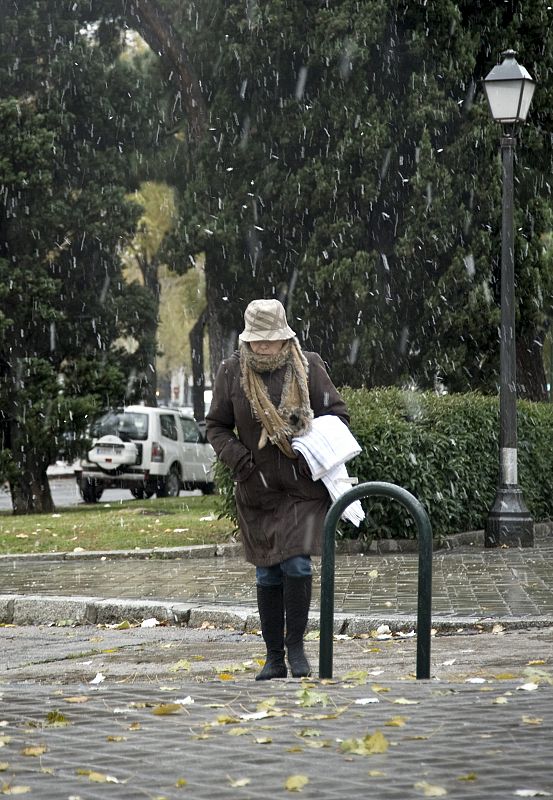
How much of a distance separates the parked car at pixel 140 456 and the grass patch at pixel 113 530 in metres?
7.42

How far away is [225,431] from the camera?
24.2 feet

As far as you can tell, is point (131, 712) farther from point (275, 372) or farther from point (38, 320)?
point (38, 320)

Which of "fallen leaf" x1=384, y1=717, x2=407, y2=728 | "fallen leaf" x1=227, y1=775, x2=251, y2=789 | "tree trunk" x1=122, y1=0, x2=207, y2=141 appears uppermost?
"tree trunk" x1=122, y1=0, x2=207, y2=141

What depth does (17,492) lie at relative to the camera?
2139 cm

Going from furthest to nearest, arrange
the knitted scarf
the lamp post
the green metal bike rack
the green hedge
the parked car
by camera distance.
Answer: the parked car → the lamp post → the green hedge → the knitted scarf → the green metal bike rack

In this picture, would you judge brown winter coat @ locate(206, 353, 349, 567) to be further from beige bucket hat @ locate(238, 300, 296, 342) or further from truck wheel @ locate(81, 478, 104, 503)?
truck wheel @ locate(81, 478, 104, 503)

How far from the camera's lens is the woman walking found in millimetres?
7137

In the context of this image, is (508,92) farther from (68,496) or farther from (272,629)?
(68,496)

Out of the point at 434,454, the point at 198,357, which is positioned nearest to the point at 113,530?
the point at 434,454

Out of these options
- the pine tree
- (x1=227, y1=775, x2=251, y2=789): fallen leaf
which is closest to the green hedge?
the pine tree

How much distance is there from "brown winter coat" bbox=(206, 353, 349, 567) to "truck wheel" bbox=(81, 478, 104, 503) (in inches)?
827

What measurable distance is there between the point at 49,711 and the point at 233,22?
56.7 feet

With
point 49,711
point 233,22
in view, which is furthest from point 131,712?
point 233,22

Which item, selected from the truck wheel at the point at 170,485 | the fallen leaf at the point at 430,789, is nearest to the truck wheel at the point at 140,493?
the truck wheel at the point at 170,485
